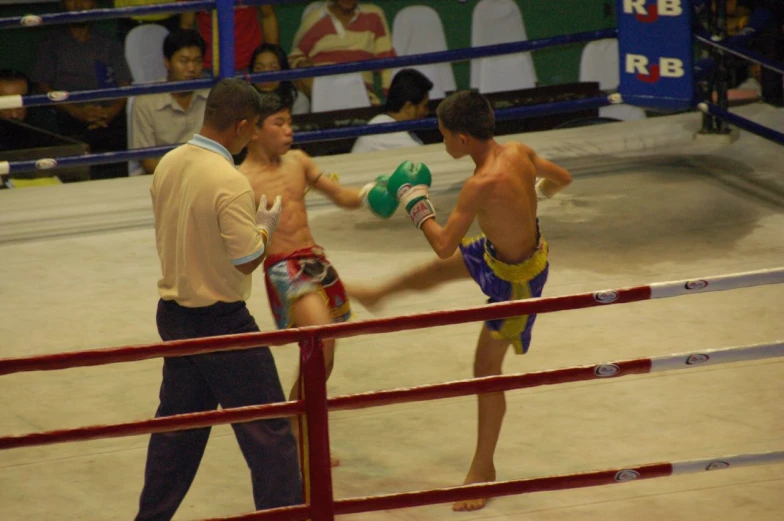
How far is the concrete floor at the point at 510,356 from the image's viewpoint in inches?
142

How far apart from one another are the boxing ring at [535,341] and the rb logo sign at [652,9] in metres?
0.77

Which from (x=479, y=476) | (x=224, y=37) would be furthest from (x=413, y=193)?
(x=224, y=37)

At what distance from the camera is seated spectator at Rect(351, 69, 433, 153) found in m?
7.16

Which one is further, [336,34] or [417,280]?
[336,34]

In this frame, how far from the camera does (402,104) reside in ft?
23.5

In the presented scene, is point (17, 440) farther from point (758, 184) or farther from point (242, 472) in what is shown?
point (758, 184)

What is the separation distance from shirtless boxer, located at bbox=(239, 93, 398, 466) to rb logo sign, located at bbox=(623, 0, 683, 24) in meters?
3.27

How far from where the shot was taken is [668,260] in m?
5.36

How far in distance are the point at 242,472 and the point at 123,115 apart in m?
4.39

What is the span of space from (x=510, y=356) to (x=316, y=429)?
184cm

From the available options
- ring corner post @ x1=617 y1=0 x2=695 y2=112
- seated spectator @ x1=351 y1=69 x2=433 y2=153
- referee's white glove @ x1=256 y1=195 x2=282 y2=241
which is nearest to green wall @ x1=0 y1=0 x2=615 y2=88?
seated spectator @ x1=351 y1=69 x2=433 y2=153

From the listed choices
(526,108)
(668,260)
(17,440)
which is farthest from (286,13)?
(17,440)

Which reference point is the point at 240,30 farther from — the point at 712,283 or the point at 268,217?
the point at 712,283

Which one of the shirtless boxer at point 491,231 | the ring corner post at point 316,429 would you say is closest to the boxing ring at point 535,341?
the ring corner post at point 316,429
